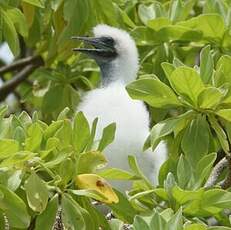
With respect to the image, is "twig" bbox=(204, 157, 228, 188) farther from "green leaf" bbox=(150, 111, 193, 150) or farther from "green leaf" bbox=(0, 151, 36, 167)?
"green leaf" bbox=(0, 151, 36, 167)

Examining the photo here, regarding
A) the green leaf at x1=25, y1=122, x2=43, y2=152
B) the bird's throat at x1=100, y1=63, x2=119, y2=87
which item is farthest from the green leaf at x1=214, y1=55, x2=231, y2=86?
the bird's throat at x1=100, y1=63, x2=119, y2=87

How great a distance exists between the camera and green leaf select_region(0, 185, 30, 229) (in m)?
2.82

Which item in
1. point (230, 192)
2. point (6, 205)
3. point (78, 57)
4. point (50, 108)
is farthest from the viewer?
point (78, 57)

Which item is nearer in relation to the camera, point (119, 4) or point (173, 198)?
point (173, 198)

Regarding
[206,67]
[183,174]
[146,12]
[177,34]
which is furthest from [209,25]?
[183,174]

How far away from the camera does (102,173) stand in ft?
10.1

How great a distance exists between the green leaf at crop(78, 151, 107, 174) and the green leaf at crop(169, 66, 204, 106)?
1.16 ft

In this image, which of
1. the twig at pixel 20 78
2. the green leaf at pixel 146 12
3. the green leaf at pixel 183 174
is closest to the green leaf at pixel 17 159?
the green leaf at pixel 183 174

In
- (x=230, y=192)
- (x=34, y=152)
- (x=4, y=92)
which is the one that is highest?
(x=34, y=152)

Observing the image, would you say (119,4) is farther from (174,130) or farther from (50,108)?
(174,130)

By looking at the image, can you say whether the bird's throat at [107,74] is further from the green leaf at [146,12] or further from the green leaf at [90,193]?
the green leaf at [90,193]

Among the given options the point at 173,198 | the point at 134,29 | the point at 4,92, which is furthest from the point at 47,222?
the point at 4,92

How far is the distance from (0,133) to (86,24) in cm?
144

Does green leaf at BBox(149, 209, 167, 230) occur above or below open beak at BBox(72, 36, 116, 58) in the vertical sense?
above
